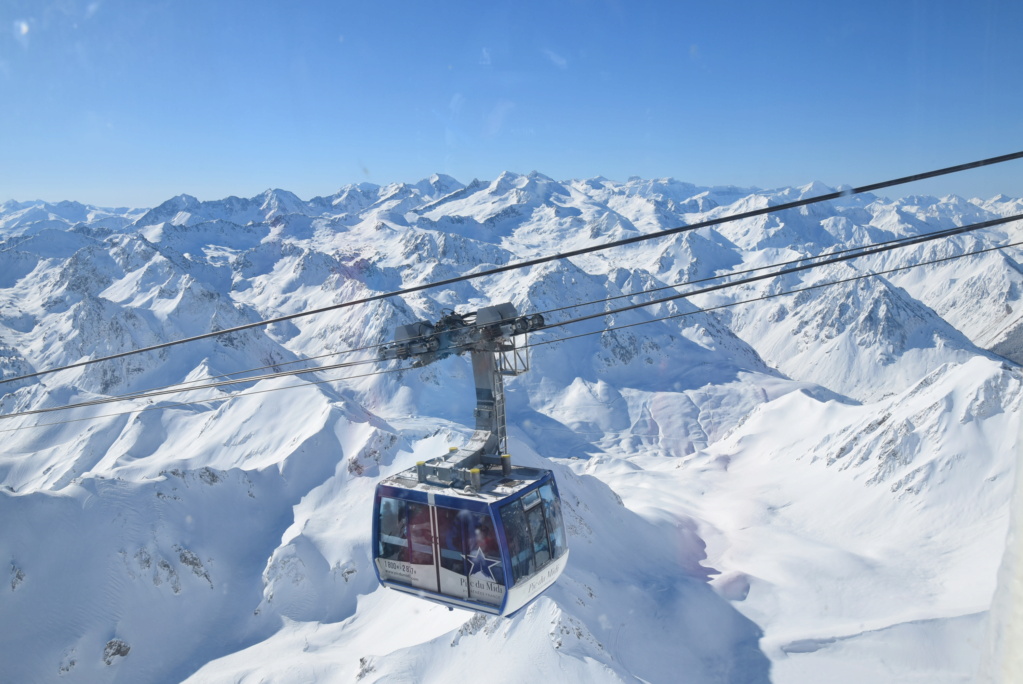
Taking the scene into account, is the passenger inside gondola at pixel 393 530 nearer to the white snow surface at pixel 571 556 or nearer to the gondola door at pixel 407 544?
the gondola door at pixel 407 544

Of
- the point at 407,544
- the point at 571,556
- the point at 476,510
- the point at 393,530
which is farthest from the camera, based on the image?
the point at 571,556

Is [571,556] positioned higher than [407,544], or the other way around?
[407,544]

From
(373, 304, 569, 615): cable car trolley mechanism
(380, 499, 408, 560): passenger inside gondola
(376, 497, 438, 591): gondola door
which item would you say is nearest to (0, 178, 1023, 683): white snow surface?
(373, 304, 569, 615): cable car trolley mechanism

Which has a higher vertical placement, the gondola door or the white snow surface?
the gondola door

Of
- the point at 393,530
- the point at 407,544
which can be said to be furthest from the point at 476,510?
the point at 393,530

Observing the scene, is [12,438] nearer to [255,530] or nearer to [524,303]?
[255,530]

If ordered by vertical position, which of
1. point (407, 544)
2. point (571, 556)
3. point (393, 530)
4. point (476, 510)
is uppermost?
point (476, 510)

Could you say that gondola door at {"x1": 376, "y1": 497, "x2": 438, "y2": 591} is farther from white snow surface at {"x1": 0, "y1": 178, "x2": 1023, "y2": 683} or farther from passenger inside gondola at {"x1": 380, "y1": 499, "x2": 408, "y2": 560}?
white snow surface at {"x1": 0, "y1": 178, "x2": 1023, "y2": 683}

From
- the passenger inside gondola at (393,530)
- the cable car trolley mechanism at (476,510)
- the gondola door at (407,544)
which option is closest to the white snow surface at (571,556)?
the cable car trolley mechanism at (476,510)

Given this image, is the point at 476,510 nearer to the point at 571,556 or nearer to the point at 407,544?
the point at 407,544

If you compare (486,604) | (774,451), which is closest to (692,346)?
(774,451)
